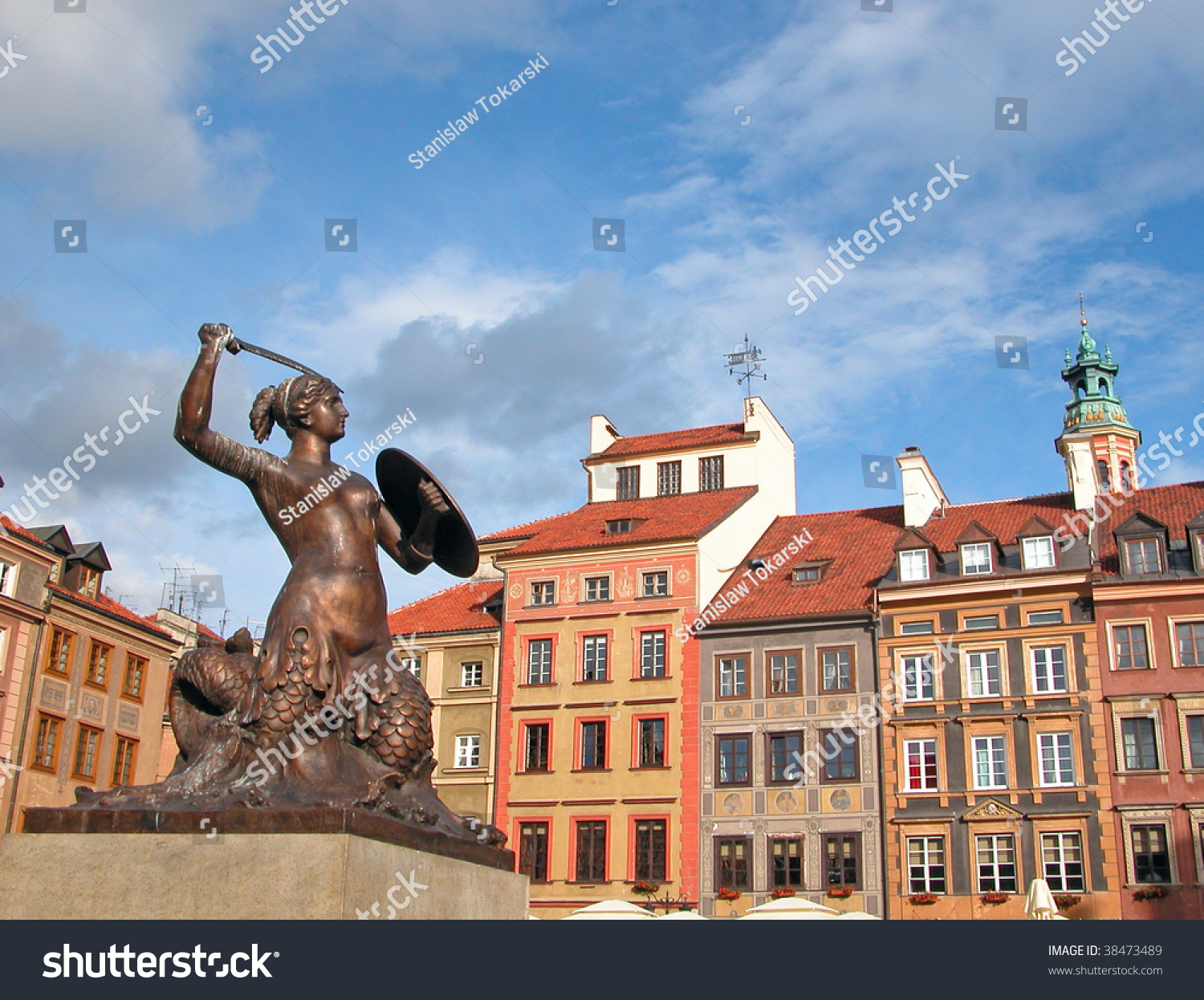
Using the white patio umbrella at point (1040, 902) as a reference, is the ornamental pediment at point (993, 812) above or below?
above

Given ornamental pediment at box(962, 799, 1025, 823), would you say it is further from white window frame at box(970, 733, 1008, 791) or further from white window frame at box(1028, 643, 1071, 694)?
white window frame at box(1028, 643, 1071, 694)

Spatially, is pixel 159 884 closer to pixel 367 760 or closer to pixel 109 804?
pixel 109 804

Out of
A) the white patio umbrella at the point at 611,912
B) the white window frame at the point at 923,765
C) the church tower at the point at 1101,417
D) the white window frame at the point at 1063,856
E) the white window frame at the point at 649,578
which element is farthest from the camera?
the church tower at the point at 1101,417

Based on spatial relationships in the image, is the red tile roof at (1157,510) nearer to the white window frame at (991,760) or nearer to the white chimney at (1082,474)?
the white chimney at (1082,474)

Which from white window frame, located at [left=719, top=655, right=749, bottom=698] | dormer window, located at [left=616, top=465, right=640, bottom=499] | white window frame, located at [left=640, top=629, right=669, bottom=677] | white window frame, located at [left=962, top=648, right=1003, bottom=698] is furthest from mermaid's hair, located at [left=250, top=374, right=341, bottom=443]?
dormer window, located at [left=616, top=465, right=640, bottom=499]

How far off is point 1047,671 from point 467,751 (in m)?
18.5

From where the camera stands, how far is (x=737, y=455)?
4744cm

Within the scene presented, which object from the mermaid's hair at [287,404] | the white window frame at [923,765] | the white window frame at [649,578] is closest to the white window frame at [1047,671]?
the white window frame at [923,765]

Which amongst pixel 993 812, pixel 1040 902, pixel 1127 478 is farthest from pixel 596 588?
pixel 1127 478

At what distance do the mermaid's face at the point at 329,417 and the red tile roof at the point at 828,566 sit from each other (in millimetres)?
31093

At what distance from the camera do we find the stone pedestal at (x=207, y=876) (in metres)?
6.53

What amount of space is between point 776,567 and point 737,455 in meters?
5.80

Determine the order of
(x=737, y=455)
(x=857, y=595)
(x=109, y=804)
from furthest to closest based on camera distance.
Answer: (x=737, y=455), (x=857, y=595), (x=109, y=804)
